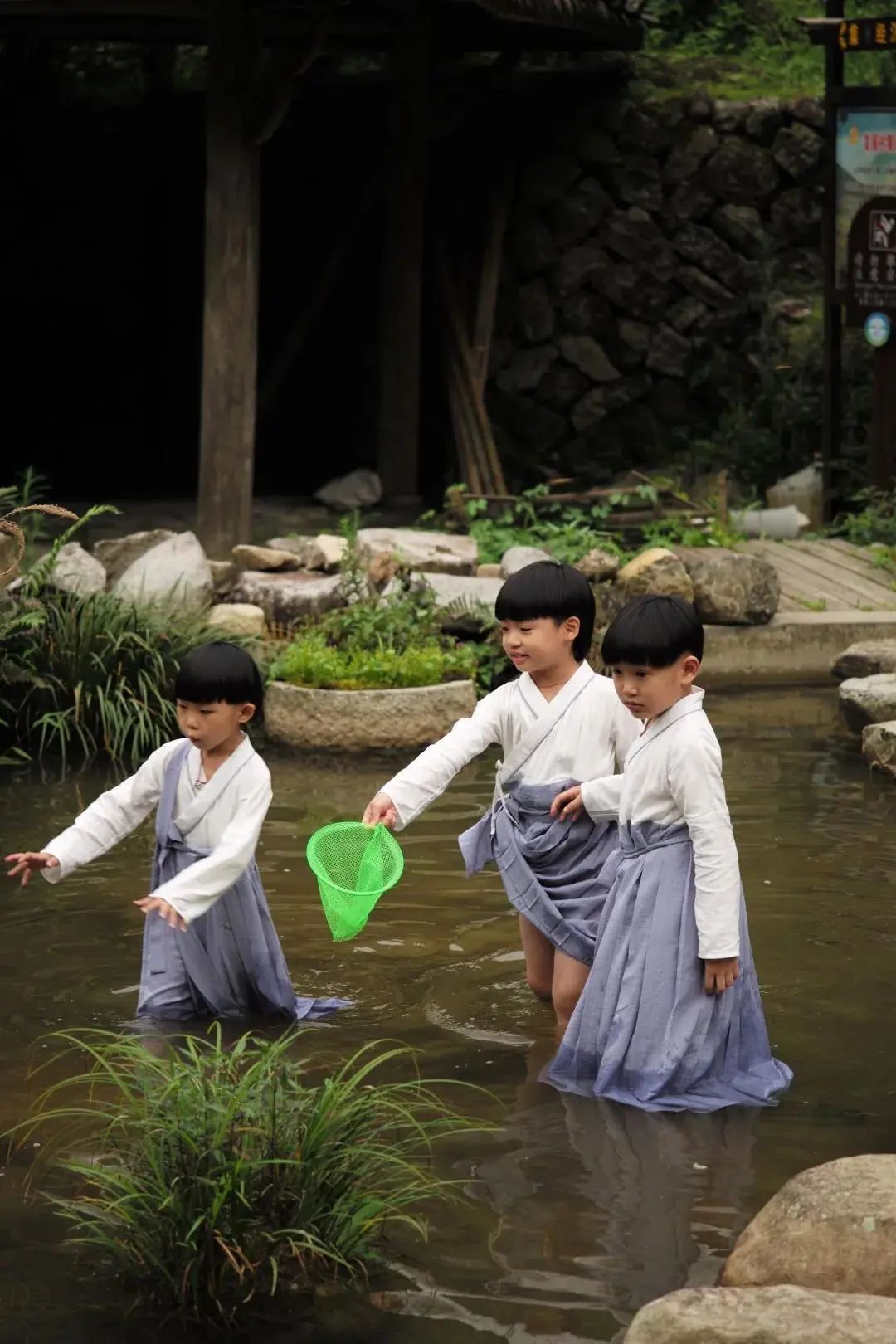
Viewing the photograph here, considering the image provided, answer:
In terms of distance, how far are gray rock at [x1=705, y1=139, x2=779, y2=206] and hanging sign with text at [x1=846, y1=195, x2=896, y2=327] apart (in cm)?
170

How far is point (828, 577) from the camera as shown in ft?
39.7

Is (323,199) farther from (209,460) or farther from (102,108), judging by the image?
(209,460)

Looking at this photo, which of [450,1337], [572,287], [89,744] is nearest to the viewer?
[450,1337]

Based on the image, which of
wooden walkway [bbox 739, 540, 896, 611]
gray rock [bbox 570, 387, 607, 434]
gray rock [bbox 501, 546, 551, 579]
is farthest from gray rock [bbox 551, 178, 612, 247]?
gray rock [bbox 501, 546, 551, 579]

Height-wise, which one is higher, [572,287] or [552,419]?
[572,287]

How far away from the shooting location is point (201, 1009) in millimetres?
5402

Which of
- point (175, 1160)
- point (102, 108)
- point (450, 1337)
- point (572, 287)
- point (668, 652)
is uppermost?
point (102, 108)

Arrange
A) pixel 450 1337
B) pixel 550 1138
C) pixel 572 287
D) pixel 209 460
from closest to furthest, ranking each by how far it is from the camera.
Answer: pixel 450 1337 < pixel 550 1138 < pixel 209 460 < pixel 572 287

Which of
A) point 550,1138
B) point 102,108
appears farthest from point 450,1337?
point 102,108

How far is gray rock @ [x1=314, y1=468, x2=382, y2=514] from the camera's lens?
13.5 meters

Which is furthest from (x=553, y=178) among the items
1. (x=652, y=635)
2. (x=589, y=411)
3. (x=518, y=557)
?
(x=652, y=635)

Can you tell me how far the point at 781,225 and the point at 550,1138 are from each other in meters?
11.2

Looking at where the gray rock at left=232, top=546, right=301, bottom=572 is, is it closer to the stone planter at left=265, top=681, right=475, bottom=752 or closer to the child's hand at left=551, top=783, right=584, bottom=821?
the stone planter at left=265, top=681, right=475, bottom=752

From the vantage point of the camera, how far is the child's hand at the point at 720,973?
4699 mm
